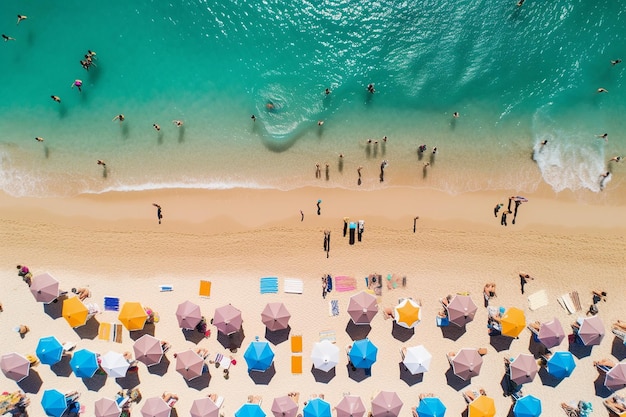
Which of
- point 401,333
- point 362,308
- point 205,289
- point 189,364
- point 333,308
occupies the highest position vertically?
point 205,289

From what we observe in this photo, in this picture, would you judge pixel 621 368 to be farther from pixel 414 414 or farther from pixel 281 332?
pixel 281 332

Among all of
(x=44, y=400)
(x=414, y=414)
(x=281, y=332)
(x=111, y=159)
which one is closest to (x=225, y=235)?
(x=281, y=332)

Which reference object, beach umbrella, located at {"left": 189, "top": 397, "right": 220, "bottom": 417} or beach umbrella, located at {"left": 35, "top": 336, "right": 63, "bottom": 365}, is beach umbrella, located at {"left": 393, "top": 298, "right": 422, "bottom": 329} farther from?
beach umbrella, located at {"left": 35, "top": 336, "right": 63, "bottom": 365}

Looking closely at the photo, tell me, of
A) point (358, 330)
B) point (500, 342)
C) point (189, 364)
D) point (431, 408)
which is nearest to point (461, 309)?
point (500, 342)

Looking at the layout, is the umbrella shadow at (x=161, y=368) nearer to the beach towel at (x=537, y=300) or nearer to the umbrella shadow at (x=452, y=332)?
the umbrella shadow at (x=452, y=332)

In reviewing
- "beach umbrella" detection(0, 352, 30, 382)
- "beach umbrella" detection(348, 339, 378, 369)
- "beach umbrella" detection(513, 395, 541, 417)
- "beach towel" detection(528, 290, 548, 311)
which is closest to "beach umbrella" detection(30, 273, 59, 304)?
"beach umbrella" detection(0, 352, 30, 382)

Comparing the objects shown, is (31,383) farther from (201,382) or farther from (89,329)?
(201,382)

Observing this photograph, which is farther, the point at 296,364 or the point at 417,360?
the point at 296,364

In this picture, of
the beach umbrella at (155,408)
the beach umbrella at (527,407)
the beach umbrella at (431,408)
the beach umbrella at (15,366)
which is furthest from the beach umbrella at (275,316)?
the beach umbrella at (527,407)
